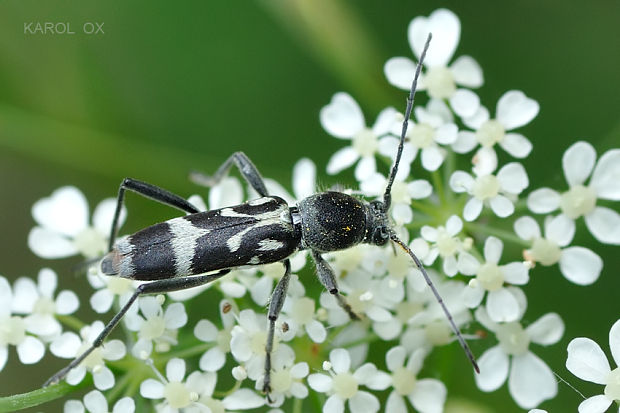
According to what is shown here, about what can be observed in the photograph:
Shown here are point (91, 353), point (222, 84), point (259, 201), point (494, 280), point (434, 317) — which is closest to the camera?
point (91, 353)

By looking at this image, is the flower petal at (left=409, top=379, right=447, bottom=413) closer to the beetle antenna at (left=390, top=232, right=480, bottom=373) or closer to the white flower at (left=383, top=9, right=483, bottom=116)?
the beetle antenna at (left=390, top=232, right=480, bottom=373)

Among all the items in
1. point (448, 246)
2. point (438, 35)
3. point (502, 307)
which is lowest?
point (502, 307)

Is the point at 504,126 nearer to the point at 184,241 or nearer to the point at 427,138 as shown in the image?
the point at 427,138

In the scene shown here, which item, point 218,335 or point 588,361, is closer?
point 588,361

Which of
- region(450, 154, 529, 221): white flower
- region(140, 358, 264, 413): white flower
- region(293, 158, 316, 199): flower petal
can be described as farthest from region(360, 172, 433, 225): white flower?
region(140, 358, 264, 413): white flower

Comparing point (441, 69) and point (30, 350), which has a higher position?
point (441, 69)

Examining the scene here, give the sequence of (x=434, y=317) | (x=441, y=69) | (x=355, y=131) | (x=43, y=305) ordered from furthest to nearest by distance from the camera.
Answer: (x=355, y=131) → (x=441, y=69) → (x=43, y=305) → (x=434, y=317)

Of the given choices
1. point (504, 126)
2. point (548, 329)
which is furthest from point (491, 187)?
point (548, 329)
